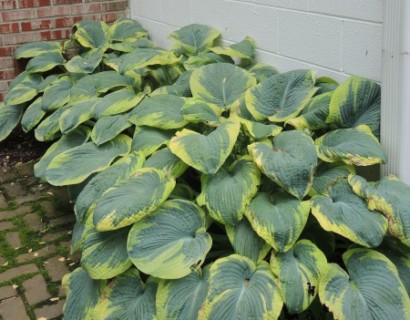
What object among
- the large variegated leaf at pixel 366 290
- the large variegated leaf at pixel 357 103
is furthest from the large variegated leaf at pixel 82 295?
the large variegated leaf at pixel 357 103

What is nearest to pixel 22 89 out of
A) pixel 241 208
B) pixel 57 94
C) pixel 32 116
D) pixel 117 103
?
pixel 32 116

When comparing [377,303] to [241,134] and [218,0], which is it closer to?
[241,134]

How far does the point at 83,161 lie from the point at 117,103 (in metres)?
0.43

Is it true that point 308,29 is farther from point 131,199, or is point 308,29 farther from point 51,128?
point 51,128

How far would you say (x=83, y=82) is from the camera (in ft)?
11.8

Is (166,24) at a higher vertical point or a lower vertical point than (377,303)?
higher

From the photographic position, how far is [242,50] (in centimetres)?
323

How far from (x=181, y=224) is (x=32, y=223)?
1.42m

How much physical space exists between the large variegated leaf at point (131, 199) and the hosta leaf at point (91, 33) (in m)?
2.00

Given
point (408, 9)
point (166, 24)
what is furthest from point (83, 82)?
point (408, 9)

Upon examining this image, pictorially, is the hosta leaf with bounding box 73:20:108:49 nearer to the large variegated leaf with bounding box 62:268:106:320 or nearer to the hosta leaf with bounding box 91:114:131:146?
the hosta leaf with bounding box 91:114:131:146

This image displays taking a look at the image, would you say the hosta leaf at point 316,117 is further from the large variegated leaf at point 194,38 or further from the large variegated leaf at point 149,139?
the large variegated leaf at point 194,38

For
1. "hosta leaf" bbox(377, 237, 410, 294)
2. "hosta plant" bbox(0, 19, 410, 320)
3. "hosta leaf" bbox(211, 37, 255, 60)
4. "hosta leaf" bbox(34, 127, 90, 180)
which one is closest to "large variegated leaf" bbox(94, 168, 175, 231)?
"hosta plant" bbox(0, 19, 410, 320)

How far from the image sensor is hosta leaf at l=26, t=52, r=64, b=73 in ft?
13.4
